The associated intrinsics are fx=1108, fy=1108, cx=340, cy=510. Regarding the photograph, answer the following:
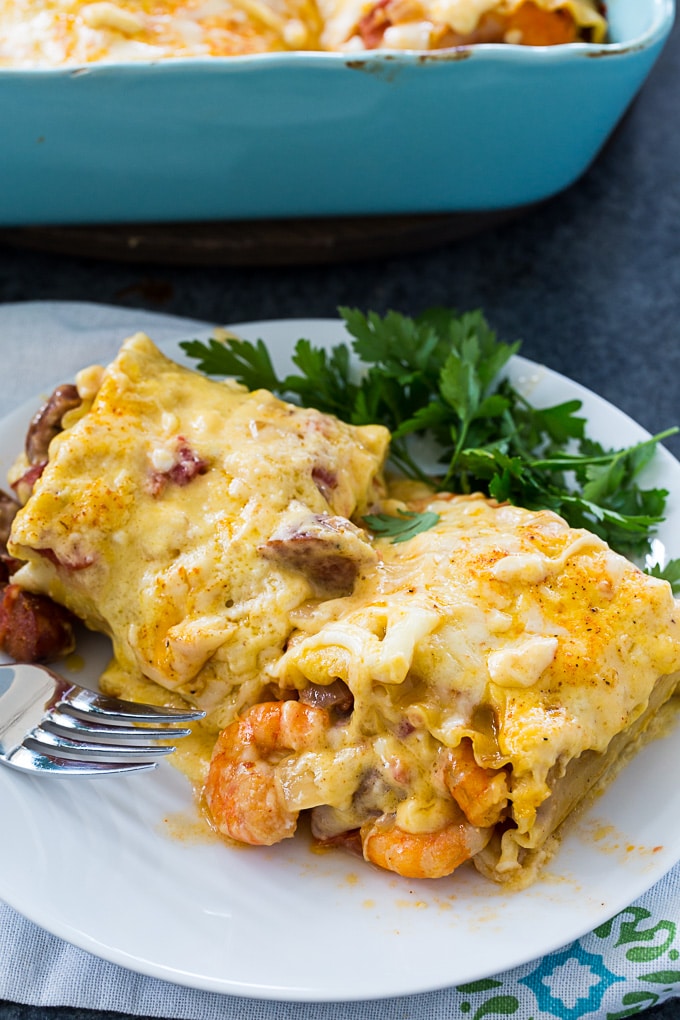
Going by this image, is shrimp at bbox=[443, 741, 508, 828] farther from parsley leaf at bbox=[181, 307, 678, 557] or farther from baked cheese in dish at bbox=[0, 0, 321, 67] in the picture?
baked cheese in dish at bbox=[0, 0, 321, 67]

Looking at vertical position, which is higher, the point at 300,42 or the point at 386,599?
the point at 300,42

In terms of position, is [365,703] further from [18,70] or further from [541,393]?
[18,70]

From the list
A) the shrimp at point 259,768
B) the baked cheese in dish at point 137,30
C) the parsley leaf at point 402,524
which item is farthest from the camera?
the baked cheese in dish at point 137,30

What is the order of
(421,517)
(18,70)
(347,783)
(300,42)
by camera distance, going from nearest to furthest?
(347,783), (421,517), (18,70), (300,42)

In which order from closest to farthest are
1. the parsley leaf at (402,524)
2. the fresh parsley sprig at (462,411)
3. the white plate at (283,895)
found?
the white plate at (283,895)
the parsley leaf at (402,524)
the fresh parsley sprig at (462,411)

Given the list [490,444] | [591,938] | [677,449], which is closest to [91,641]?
[490,444]

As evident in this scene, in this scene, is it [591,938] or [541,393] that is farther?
[541,393]

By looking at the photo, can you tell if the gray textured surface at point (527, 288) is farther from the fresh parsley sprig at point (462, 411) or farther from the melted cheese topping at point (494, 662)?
the melted cheese topping at point (494, 662)

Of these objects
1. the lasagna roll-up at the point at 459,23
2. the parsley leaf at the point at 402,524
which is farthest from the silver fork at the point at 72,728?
the lasagna roll-up at the point at 459,23
